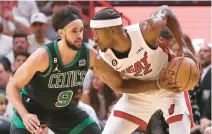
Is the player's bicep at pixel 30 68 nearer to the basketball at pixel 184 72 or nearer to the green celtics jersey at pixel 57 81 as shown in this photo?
the green celtics jersey at pixel 57 81

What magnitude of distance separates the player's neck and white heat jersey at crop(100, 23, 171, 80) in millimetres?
34

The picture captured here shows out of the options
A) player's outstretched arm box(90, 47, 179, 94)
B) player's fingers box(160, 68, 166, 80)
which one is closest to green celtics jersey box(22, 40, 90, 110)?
player's outstretched arm box(90, 47, 179, 94)

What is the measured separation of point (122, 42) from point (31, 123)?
99cm

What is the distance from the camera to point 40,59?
495cm

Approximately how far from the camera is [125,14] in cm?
995

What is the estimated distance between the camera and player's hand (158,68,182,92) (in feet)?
14.9

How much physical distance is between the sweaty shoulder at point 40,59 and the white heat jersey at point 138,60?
1.87 ft

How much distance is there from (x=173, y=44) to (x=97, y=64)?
2153mm

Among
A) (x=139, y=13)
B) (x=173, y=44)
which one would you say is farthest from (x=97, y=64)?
(x=139, y=13)

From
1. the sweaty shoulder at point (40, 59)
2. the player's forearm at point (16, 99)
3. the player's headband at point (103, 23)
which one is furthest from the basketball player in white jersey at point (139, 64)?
the player's forearm at point (16, 99)

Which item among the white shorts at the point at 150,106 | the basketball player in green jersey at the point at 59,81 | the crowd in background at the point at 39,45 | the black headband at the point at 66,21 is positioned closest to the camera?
the white shorts at the point at 150,106

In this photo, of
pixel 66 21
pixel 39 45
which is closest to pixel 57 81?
pixel 66 21

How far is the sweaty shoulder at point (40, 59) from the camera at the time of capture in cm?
493

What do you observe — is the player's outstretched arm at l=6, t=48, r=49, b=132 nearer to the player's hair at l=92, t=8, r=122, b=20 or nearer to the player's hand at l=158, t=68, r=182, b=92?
the player's hair at l=92, t=8, r=122, b=20
